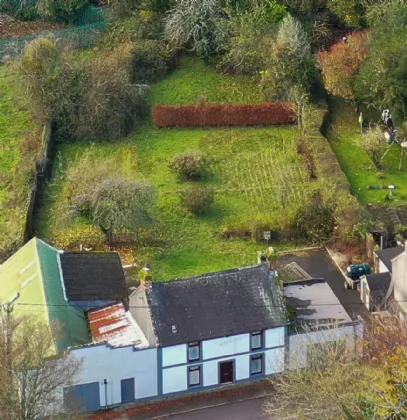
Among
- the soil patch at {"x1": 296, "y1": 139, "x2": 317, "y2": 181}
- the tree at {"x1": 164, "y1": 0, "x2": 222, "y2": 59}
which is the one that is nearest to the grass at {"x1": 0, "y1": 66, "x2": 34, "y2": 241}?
the tree at {"x1": 164, "y1": 0, "x2": 222, "y2": 59}

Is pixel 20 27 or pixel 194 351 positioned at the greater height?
pixel 20 27

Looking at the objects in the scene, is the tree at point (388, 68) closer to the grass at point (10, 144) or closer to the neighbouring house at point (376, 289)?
the neighbouring house at point (376, 289)

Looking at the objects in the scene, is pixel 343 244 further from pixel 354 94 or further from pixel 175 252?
pixel 354 94

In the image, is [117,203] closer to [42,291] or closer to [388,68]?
[42,291]

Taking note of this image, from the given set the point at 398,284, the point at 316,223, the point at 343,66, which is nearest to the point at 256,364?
the point at 398,284

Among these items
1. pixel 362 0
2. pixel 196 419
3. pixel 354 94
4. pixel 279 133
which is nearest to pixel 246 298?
pixel 196 419

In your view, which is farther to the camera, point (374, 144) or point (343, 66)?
point (343, 66)

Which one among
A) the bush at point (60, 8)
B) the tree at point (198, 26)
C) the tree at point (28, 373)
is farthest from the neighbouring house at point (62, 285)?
the bush at point (60, 8)
